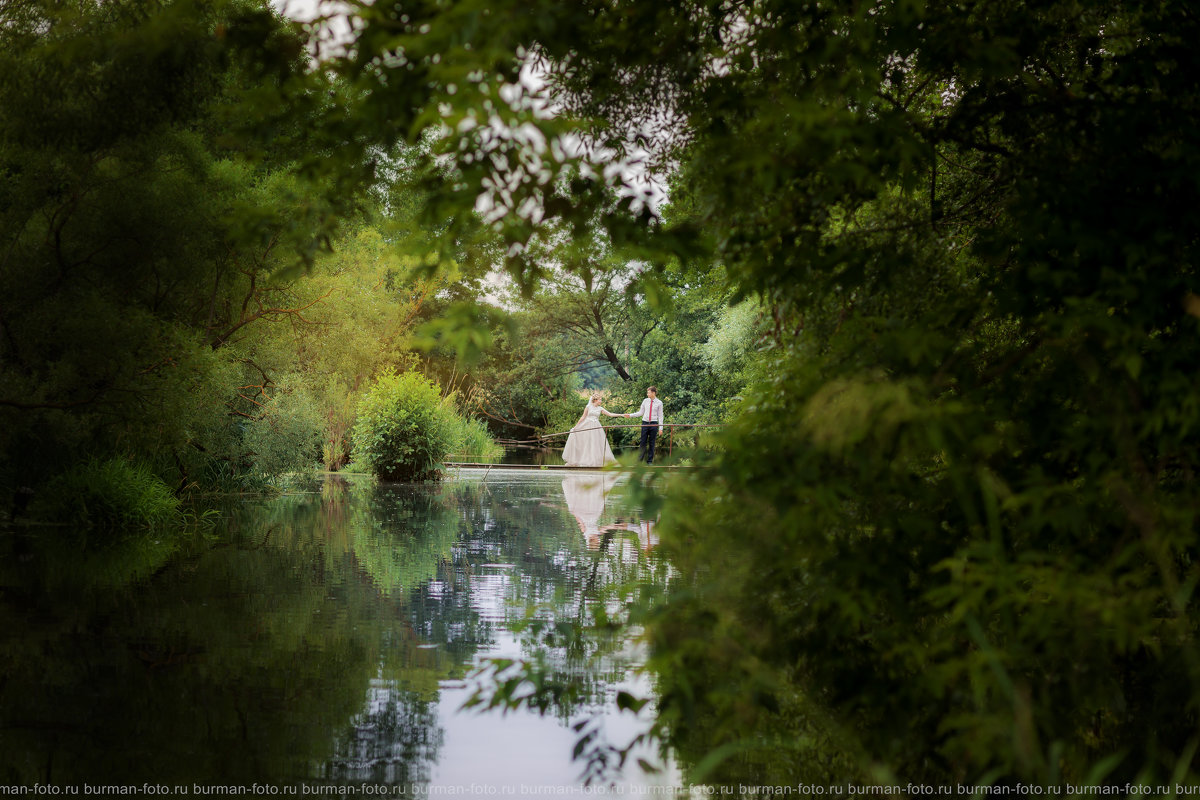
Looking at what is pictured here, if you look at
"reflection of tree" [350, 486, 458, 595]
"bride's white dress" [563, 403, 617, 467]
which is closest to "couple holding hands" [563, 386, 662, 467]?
"bride's white dress" [563, 403, 617, 467]

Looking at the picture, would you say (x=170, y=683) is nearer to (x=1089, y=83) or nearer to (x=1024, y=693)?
(x=1024, y=693)

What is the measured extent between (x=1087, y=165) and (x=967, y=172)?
3.50m

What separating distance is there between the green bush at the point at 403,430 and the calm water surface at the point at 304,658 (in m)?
13.0

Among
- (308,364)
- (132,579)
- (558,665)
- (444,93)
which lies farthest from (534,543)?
(308,364)

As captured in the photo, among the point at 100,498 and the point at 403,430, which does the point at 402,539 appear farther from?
the point at 403,430

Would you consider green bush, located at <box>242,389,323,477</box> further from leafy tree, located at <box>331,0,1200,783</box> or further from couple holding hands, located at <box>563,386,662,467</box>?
leafy tree, located at <box>331,0,1200,783</box>

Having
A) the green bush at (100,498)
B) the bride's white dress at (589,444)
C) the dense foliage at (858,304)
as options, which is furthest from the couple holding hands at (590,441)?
the dense foliage at (858,304)

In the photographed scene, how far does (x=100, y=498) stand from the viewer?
1341 cm

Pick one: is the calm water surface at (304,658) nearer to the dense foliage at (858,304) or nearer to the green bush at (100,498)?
the dense foliage at (858,304)

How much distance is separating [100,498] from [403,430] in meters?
12.3

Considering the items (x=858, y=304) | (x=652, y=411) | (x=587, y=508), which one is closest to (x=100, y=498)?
(x=587, y=508)

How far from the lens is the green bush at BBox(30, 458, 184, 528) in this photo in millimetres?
13383

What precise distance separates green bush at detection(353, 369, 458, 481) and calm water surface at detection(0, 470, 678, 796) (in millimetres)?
12956

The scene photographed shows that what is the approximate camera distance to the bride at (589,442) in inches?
1149
